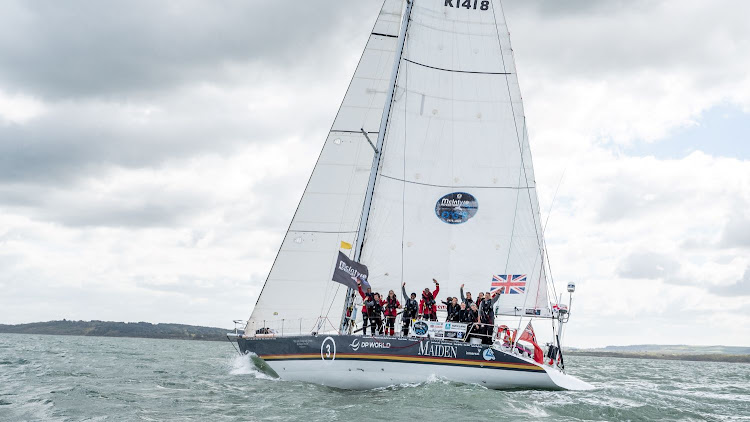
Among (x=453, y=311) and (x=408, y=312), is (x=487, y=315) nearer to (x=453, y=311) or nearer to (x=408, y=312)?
(x=453, y=311)

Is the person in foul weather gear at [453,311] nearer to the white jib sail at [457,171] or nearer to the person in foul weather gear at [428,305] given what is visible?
the person in foul weather gear at [428,305]

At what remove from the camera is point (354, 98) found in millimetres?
22578

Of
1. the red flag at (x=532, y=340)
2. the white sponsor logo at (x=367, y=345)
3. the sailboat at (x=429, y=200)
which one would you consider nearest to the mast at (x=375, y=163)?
the sailboat at (x=429, y=200)

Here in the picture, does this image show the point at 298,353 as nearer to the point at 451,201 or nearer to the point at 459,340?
the point at 459,340

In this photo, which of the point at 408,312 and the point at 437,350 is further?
the point at 408,312

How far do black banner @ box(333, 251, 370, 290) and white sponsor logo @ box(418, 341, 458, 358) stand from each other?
2.80 m

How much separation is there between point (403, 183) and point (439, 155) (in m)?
1.46

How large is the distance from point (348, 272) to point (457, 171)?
16.1ft

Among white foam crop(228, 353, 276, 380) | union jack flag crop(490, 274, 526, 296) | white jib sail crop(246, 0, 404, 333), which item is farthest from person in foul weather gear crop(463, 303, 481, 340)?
white foam crop(228, 353, 276, 380)

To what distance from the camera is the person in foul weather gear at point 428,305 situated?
1872 centimetres

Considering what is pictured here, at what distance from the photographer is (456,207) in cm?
2070

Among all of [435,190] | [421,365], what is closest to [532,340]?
[421,365]

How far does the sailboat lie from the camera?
794 inches

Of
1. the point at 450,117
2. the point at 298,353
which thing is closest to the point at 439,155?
the point at 450,117
